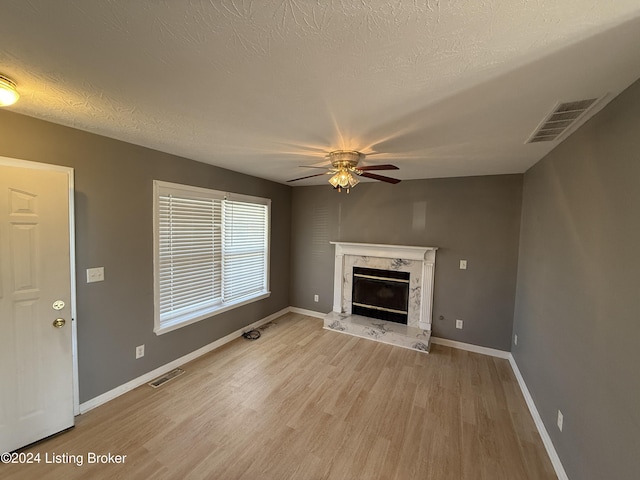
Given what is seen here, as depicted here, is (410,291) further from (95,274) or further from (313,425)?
(95,274)

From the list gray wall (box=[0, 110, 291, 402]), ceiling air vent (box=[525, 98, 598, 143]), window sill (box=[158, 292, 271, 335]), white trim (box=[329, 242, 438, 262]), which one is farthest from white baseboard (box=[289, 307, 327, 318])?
ceiling air vent (box=[525, 98, 598, 143])

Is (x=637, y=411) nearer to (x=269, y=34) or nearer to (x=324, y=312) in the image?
(x=269, y=34)

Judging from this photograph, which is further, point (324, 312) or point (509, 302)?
point (324, 312)

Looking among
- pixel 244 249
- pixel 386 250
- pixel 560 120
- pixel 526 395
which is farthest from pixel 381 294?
pixel 560 120

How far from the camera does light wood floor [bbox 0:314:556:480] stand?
184 centimetres

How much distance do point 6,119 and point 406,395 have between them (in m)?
4.07

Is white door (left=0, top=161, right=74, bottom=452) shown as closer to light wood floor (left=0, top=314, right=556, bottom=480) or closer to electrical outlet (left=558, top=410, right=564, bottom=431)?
light wood floor (left=0, top=314, right=556, bottom=480)

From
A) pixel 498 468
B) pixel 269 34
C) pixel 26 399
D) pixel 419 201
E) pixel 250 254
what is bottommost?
pixel 498 468

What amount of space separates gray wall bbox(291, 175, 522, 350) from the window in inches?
52.2

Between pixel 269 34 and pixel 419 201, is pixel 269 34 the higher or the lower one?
the higher one

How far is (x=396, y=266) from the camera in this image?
4.09m

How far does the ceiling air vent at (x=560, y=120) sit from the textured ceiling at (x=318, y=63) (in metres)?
0.07

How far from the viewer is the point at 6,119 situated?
72.3 inches

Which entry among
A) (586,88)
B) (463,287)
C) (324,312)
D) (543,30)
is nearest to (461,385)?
(463,287)
